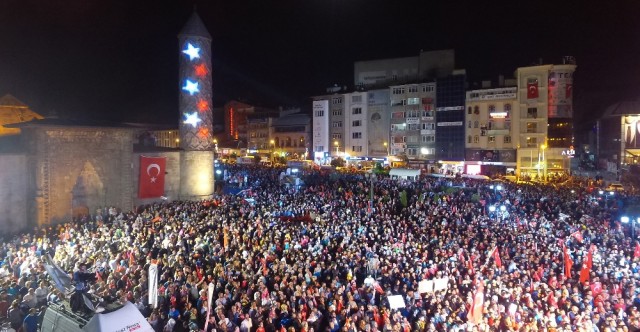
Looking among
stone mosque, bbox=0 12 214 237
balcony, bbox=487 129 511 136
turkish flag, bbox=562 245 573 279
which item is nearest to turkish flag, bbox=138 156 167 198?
stone mosque, bbox=0 12 214 237

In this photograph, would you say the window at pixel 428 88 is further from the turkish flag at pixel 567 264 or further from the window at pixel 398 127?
the turkish flag at pixel 567 264

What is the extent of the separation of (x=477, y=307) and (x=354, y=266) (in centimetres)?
417

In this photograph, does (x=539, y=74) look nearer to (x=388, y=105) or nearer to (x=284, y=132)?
(x=388, y=105)

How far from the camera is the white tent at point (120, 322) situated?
6984 mm

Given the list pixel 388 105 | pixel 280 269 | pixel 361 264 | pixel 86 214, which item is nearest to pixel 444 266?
pixel 361 264

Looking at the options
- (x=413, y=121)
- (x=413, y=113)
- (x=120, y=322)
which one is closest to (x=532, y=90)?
(x=413, y=113)

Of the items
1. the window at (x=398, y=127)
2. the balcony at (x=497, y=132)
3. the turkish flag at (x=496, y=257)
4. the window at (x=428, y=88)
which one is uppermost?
the window at (x=428, y=88)

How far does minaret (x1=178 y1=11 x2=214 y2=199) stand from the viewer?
32.1 m

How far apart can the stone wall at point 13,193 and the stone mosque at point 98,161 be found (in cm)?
4

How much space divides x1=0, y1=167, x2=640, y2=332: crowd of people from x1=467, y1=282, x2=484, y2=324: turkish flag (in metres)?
0.05

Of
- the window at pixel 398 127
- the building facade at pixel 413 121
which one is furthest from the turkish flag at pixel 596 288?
the window at pixel 398 127

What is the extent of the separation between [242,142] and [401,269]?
67.1 m

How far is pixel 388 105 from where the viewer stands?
60.6 metres

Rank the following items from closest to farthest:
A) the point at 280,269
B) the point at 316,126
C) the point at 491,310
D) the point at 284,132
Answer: the point at 491,310 < the point at 280,269 < the point at 316,126 < the point at 284,132
